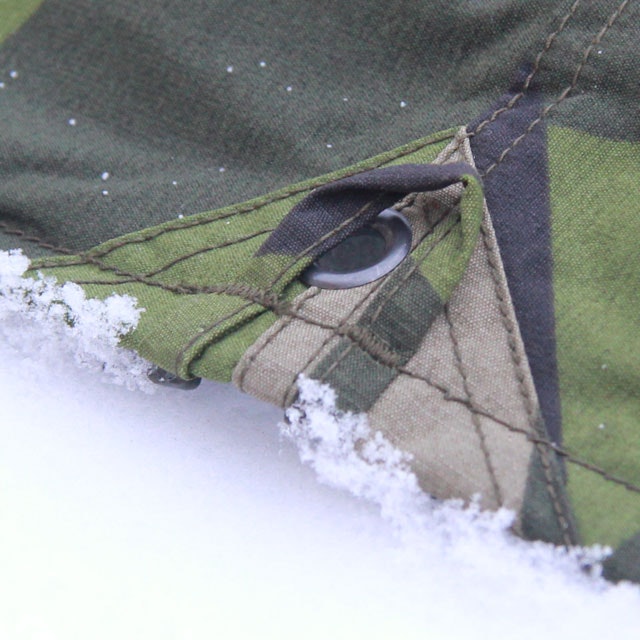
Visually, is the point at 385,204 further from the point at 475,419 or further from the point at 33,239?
the point at 33,239

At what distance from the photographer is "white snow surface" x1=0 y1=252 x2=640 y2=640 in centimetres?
55

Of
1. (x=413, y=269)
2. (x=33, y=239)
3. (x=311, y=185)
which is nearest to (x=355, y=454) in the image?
(x=413, y=269)

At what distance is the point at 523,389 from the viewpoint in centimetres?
56

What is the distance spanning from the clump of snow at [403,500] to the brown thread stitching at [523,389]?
0.02 metres

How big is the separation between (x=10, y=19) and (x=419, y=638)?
30.2 inches

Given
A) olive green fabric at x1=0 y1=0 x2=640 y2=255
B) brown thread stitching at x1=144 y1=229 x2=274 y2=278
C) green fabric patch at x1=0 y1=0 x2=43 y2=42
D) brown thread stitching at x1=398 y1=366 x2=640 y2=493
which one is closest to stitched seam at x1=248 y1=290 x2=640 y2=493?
brown thread stitching at x1=398 y1=366 x2=640 y2=493

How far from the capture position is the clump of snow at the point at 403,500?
53 centimetres

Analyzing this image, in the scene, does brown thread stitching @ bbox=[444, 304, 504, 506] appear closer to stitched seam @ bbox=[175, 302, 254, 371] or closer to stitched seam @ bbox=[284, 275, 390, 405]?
stitched seam @ bbox=[284, 275, 390, 405]

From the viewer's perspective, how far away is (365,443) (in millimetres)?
557

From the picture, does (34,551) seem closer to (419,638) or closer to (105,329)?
(105,329)

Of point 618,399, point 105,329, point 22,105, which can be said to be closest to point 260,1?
point 22,105

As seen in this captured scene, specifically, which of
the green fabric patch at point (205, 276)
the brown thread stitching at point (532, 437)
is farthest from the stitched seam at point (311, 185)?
the brown thread stitching at point (532, 437)

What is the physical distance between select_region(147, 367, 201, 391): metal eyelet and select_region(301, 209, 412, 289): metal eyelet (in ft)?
0.46

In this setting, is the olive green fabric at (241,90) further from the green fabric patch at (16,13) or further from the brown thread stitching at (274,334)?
the brown thread stitching at (274,334)
